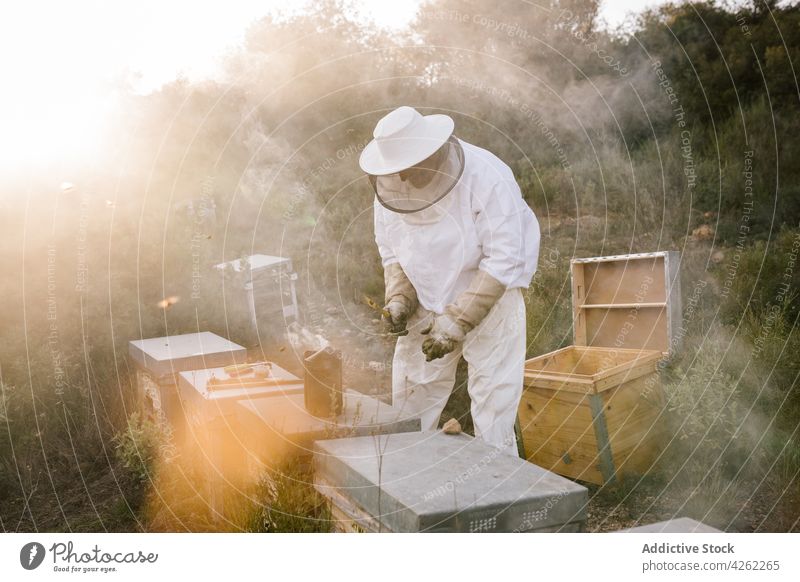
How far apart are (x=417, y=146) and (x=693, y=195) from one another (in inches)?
73.2

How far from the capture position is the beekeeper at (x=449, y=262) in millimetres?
2502

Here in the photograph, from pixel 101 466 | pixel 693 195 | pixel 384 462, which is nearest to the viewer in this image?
pixel 384 462

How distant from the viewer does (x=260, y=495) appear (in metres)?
2.30

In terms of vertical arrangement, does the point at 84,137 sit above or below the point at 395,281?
above

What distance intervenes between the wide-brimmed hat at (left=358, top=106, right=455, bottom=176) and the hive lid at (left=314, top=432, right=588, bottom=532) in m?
0.96

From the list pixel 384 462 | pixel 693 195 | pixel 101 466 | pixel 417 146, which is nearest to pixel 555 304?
pixel 693 195

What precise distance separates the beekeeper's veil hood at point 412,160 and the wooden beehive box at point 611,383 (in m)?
1.05

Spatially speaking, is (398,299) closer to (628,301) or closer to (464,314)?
(464,314)

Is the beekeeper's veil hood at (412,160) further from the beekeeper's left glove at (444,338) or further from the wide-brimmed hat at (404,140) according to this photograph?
the beekeeper's left glove at (444,338)

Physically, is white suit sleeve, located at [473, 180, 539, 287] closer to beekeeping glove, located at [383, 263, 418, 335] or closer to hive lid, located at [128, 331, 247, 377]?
beekeeping glove, located at [383, 263, 418, 335]

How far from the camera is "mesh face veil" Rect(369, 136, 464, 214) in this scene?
2504mm

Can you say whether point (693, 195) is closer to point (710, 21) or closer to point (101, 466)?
point (710, 21)
